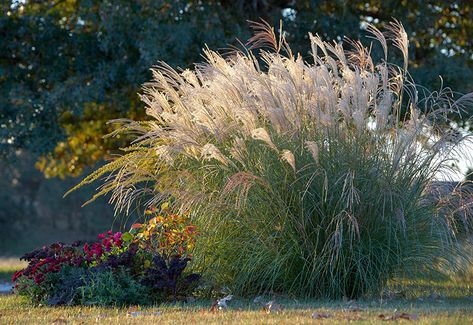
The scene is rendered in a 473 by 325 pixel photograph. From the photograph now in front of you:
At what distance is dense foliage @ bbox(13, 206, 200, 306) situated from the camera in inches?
294

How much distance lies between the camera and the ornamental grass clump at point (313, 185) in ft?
24.6

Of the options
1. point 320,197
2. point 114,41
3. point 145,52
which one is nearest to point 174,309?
point 320,197

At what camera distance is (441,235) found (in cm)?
786

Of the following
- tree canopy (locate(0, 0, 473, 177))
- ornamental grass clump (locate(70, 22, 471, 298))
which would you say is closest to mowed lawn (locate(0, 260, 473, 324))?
ornamental grass clump (locate(70, 22, 471, 298))

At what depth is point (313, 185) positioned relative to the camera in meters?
7.59

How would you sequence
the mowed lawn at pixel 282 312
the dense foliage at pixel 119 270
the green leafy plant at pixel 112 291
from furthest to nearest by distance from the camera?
1. the dense foliage at pixel 119 270
2. the green leafy plant at pixel 112 291
3. the mowed lawn at pixel 282 312

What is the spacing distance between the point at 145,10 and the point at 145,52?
4.54 ft

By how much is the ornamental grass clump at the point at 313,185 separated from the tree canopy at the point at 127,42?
5.64 meters

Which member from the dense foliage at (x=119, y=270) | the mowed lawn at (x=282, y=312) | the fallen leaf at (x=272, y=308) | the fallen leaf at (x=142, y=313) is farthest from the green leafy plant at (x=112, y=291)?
the fallen leaf at (x=272, y=308)

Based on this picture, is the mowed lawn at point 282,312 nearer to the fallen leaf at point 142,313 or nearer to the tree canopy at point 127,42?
the fallen leaf at point 142,313

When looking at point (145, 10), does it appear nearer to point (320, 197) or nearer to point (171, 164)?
point (171, 164)

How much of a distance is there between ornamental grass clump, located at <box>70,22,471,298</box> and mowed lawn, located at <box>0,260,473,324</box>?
36 cm

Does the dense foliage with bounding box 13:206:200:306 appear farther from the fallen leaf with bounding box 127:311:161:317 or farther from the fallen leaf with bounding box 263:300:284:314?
the fallen leaf with bounding box 263:300:284:314

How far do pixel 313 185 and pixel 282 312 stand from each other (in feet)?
5.30
